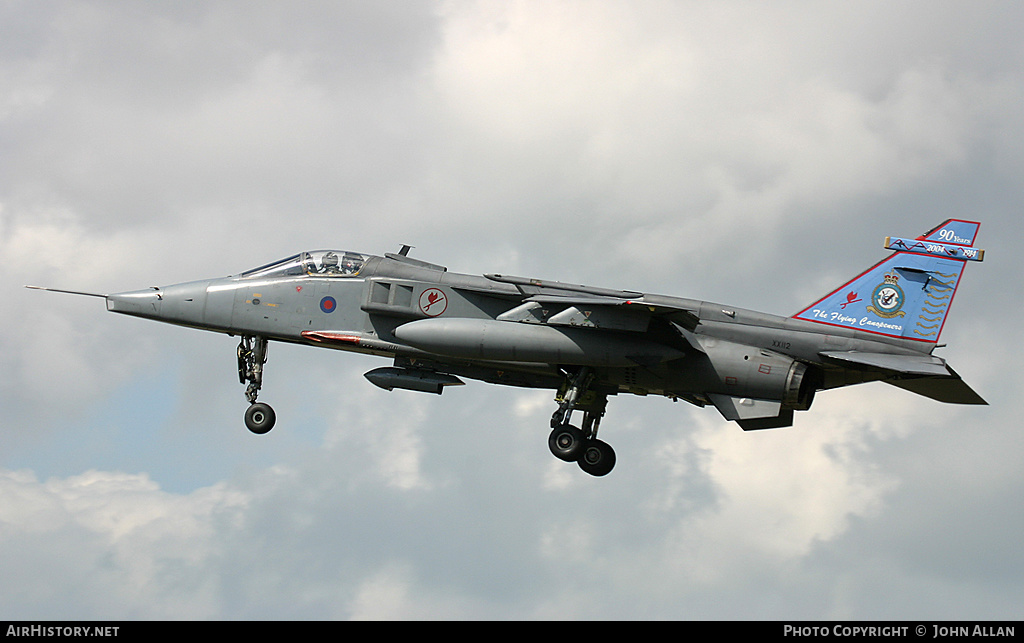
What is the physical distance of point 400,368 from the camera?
20156 mm

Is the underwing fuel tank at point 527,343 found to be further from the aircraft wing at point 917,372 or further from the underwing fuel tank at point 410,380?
the aircraft wing at point 917,372

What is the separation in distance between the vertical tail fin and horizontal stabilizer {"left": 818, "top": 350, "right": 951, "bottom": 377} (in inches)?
19.9

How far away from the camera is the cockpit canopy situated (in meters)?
20.2

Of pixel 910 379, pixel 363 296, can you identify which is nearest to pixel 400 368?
pixel 363 296

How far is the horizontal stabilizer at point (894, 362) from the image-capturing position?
58.5ft

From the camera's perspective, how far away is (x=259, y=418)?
66.9 feet

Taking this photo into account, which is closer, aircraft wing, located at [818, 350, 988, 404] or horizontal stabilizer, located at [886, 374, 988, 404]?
aircraft wing, located at [818, 350, 988, 404]

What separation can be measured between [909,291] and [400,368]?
368 inches

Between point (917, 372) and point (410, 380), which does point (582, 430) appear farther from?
point (917, 372)

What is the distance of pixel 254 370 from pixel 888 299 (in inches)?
466

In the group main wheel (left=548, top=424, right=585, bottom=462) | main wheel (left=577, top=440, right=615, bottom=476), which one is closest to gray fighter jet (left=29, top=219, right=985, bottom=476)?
main wheel (left=548, top=424, right=585, bottom=462)

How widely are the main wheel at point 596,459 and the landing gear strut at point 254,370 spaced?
240 inches

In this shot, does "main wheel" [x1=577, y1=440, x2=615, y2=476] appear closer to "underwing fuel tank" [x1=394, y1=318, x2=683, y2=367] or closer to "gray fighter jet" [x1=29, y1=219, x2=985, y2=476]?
"gray fighter jet" [x1=29, y1=219, x2=985, y2=476]
